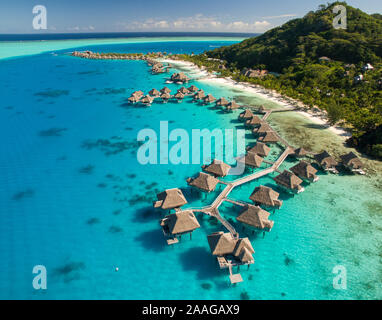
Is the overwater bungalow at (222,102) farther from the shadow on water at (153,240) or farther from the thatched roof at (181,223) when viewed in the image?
the shadow on water at (153,240)

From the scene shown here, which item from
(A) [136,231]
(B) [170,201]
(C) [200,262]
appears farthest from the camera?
(B) [170,201]

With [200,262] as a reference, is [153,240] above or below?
above

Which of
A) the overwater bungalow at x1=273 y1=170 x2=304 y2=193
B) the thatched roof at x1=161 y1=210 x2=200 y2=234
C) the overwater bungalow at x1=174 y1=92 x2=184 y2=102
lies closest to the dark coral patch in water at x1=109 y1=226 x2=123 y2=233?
the thatched roof at x1=161 y1=210 x2=200 y2=234

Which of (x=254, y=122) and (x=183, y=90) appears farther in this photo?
(x=183, y=90)

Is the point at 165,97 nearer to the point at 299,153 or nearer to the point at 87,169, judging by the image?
the point at 87,169

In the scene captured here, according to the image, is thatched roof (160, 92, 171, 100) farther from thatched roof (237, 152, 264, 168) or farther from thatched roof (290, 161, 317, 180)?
thatched roof (290, 161, 317, 180)

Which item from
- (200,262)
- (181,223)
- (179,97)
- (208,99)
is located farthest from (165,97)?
(200,262)
